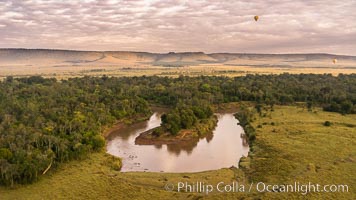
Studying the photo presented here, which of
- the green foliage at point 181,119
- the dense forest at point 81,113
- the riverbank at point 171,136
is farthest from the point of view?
the green foliage at point 181,119

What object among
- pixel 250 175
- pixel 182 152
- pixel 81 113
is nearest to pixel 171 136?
pixel 182 152

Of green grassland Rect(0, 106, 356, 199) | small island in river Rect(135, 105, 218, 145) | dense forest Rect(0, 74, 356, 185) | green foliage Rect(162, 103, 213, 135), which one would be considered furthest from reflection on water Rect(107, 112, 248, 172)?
dense forest Rect(0, 74, 356, 185)

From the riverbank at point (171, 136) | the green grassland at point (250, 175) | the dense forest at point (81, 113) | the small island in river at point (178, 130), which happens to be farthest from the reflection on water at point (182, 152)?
the dense forest at point (81, 113)

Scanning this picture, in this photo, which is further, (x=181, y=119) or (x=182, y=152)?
(x=181, y=119)

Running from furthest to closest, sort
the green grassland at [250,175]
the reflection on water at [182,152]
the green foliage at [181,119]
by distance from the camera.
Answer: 1. the green foliage at [181,119]
2. the reflection on water at [182,152]
3. the green grassland at [250,175]

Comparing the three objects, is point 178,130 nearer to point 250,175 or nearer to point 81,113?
point 81,113

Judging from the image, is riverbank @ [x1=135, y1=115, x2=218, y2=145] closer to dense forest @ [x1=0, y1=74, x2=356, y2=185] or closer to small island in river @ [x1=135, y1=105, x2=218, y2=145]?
small island in river @ [x1=135, y1=105, x2=218, y2=145]

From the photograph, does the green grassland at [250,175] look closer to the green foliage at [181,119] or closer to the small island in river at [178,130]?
the small island in river at [178,130]
